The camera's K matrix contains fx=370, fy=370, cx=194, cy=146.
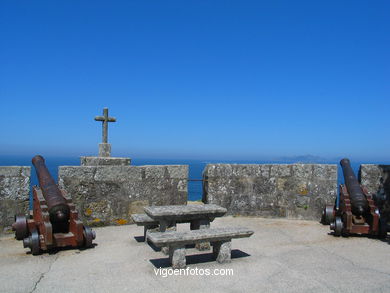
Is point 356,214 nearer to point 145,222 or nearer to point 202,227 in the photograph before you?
point 202,227

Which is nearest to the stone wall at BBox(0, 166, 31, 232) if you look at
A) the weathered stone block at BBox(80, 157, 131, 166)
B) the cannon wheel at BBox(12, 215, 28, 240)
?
the cannon wheel at BBox(12, 215, 28, 240)

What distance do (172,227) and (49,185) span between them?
5.99 ft

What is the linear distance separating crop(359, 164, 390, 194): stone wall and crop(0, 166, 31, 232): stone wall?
615 centimetres

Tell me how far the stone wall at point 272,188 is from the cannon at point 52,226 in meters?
3.09

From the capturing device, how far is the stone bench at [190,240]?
4.02m

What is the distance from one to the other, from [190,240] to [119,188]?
2.81 metres

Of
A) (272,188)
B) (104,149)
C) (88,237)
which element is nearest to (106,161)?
(104,149)

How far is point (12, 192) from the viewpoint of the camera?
5727 millimetres

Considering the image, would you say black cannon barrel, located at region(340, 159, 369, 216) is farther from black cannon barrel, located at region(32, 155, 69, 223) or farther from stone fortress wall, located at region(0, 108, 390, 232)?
black cannon barrel, located at region(32, 155, 69, 223)

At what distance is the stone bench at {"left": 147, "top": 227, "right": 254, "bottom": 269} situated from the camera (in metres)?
4.02

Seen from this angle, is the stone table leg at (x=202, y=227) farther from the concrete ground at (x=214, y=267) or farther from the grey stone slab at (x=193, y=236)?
the grey stone slab at (x=193, y=236)

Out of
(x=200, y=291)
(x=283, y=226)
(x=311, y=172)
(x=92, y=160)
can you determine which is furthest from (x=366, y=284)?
(x=92, y=160)

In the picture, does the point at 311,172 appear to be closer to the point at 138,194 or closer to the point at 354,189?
the point at 354,189

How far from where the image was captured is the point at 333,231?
6.23 m
